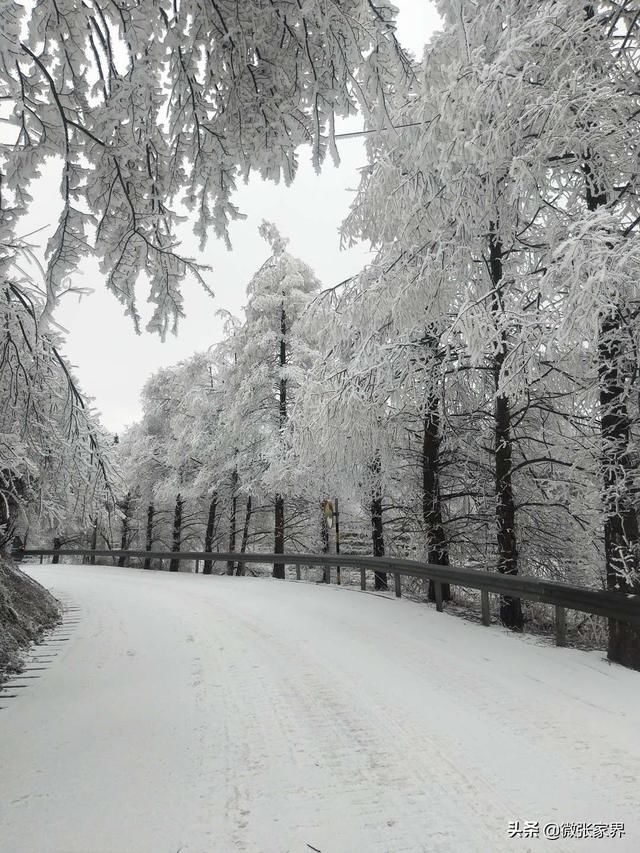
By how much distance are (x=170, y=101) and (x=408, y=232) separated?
421 cm

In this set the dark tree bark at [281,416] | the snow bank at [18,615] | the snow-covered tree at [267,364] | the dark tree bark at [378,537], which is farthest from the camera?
the dark tree bark at [281,416]

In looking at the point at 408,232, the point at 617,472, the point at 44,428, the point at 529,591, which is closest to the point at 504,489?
the point at 529,591

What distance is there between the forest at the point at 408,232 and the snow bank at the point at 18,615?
121 centimetres

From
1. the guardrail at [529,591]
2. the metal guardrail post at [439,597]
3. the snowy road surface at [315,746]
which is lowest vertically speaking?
the snowy road surface at [315,746]

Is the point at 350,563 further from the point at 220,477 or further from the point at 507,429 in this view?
the point at 220,477

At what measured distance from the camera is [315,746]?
3.47 metres

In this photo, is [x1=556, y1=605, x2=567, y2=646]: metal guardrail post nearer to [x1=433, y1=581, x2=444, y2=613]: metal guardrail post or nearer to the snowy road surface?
the snowy road surface

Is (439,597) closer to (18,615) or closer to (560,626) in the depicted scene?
(560,626)

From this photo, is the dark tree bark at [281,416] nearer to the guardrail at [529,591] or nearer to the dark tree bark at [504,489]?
the guardrail at [529,591]

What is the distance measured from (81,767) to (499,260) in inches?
316

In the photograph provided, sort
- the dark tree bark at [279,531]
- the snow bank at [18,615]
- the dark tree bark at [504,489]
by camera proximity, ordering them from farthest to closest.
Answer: the dark tree bark at [279,531] < the dark tree bark at [504,489] < the snow bank at [18,615]

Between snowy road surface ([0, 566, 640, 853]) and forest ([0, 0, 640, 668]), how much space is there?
191 cm

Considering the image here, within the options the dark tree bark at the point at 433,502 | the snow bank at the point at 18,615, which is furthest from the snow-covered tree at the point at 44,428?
the dark tree bark at the point at 433,502

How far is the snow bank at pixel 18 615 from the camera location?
5633mm
